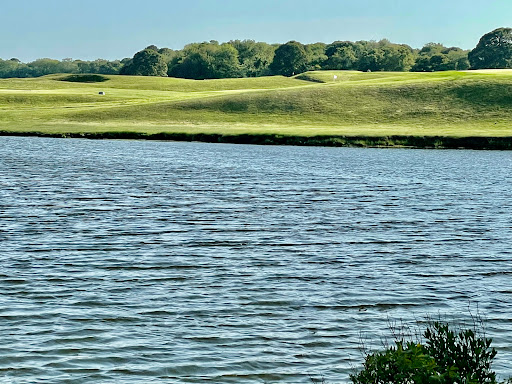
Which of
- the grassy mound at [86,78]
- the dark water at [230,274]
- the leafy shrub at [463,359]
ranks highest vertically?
the grassy mound at [86,78]

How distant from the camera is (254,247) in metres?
22.3

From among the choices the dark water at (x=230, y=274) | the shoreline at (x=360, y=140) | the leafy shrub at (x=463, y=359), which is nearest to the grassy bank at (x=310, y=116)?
the shoreline at (x=360, y=140)

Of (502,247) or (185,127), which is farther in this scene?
(185,127)

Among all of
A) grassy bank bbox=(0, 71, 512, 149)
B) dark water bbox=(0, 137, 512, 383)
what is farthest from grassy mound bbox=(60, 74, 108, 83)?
dark water bbox=(0, 137, 512, 383)

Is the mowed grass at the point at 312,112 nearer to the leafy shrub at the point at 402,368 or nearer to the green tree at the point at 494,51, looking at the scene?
the leafy shrub at the point at 402,368

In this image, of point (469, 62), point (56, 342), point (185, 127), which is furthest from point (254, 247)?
point (469, 62)

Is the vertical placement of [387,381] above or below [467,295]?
above

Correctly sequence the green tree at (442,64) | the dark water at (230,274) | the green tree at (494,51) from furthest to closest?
the green tree at (442,64) → the green tree at (494,51) → the dark water at (230,274)

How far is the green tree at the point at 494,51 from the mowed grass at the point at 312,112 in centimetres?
8310

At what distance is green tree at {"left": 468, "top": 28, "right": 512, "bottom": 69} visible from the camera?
18200cm

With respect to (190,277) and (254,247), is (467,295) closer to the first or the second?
(190,277)

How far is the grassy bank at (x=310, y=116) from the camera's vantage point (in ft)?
236

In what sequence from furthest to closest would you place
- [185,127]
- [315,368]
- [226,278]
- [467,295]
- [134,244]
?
[185,127] → [134,244] → [226,278] → [467,295] → [315,368]

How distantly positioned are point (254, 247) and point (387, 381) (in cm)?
1406
